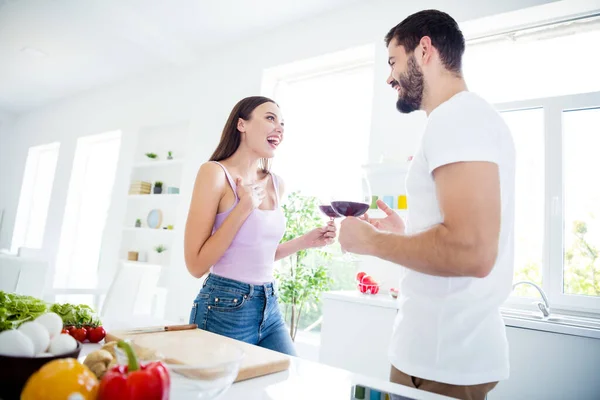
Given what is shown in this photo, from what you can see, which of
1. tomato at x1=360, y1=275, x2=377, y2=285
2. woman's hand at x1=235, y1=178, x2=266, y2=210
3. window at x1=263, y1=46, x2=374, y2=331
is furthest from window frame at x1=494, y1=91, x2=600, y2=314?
woman's hand at x1=235, y1=178, x2=266, y2=210

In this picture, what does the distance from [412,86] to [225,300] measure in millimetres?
898

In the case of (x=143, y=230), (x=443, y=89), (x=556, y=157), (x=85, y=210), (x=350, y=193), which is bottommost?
(x=143, y=230)

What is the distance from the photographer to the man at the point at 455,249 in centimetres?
76

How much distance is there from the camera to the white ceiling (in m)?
3.70

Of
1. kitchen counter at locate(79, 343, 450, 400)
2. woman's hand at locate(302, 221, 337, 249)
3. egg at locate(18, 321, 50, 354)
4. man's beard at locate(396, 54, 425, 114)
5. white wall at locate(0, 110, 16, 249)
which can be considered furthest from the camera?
white wall at locate(0, 110, 16, 249)

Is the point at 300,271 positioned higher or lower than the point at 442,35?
lower

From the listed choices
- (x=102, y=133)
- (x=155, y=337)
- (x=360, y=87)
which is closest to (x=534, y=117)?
(x=360, y=87)

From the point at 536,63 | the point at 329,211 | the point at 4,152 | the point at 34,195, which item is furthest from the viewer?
the point at 4,152

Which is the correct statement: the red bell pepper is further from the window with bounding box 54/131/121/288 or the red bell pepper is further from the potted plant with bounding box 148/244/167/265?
the window with bounding box 54/131/121/288

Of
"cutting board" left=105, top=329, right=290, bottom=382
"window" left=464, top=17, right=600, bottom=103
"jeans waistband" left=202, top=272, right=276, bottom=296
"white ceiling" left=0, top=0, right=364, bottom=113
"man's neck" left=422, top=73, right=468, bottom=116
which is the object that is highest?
"white ceiling" left=0, top=0, right=364, bottom=113

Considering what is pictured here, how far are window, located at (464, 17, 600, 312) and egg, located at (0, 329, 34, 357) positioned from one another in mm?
2669

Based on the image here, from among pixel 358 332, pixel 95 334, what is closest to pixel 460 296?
pixel 95 334

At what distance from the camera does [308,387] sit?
0.74 m

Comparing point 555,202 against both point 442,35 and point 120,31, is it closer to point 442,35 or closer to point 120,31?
point 442,35
